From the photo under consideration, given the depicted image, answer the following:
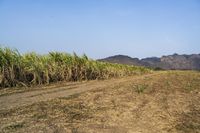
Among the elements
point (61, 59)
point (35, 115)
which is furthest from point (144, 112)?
point (61, 59)

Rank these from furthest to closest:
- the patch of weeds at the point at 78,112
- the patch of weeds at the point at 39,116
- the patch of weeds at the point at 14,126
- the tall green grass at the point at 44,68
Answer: the tall green grass at the point at 44,68 < the patch of weeds at the point at 78,112 < the patch of weeds at the point at 39,116 < the patch of weeds at the point at 14,126

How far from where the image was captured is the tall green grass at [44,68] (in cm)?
1262

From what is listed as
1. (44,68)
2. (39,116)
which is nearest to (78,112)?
(39,116)

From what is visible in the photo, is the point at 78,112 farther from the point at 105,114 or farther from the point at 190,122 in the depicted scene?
the point at 190,122

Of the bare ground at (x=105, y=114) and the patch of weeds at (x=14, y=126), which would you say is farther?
the bare ground at (x=105, y=114)

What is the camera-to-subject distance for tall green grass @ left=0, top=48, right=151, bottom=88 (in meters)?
12.6

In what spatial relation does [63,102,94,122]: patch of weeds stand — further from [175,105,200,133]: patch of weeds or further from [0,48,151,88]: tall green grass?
[0,48,151,88]: tall green grass

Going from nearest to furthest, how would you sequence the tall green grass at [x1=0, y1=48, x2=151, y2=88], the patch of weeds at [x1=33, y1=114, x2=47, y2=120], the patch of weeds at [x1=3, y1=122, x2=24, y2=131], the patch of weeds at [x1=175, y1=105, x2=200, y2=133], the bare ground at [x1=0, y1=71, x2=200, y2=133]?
the patch of weeds at [x1=3, y1=122, x2=24, y2=131]
the bare ground at [x1=0, y1=71, x2=200, y2=133]
the patch of weeds at [x1=175, y1=105, x2=200, y2=133]
the patch of weeds at [x1=33, y1=114, x2=47, y2=120]
the tall green grass at [x1=0, y1=48, x2=151, y2=88]

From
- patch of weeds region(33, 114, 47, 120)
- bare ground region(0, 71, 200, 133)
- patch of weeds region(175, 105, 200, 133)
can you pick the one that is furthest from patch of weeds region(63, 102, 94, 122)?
patch of weeds region(175, 105, 200, 133)

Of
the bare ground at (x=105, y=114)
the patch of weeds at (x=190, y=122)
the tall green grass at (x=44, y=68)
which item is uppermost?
the tall green grass at (x=44, y=68)

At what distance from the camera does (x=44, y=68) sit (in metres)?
14.3

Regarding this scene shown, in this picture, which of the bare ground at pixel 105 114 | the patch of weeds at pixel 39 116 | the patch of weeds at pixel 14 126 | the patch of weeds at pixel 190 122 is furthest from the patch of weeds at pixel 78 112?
the patch of weeds at pixel 190 122

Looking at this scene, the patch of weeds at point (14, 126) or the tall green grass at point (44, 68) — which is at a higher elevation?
the tall green grass at point (44, 68)

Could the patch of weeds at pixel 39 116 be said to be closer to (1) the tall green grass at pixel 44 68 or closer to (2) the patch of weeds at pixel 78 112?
(2) the patch of weeds at pixel 78 112
